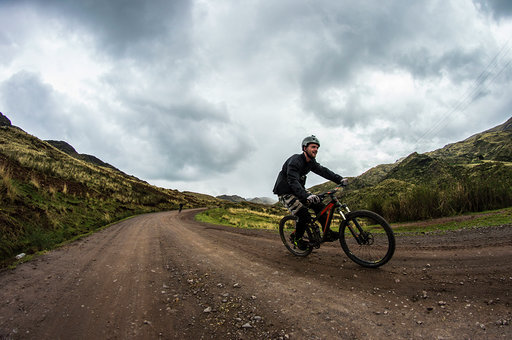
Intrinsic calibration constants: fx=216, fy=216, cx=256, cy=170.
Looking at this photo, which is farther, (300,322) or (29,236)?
(29,236)

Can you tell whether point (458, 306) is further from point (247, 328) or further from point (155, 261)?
point (155, 261)

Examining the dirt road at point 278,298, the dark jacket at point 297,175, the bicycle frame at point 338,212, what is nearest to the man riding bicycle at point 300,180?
the dark jacket at point 297,175

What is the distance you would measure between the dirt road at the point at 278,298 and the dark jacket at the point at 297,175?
5.56ft

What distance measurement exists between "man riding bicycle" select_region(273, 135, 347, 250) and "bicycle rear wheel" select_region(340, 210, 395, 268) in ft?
2.12

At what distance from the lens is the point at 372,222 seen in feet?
14.2

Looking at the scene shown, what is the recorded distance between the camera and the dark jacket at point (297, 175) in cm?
502

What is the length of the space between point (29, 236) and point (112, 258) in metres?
5.08

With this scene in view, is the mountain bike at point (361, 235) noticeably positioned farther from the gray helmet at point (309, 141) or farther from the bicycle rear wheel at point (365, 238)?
the gray helmet at point (309, 141)

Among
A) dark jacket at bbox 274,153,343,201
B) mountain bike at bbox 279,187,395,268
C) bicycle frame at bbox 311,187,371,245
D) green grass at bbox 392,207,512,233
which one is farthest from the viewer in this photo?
green grass at bbox 392,207,512,233

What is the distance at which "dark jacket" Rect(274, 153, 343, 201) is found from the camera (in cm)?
502

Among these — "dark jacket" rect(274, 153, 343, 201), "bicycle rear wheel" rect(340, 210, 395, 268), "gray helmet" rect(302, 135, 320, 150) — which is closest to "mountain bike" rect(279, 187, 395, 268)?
"bicycle rear wheel" rect(340, 210, 395, 268)

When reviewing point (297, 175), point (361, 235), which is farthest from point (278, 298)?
point (297, 175)

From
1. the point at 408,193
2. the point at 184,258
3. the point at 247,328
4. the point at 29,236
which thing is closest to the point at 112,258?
the point at 184,258

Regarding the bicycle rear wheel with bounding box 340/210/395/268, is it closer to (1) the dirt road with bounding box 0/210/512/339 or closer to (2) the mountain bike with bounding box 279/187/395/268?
(2) the mountain bike with bounding box 279/187/395/268
